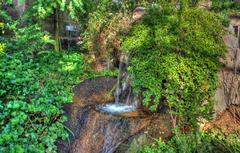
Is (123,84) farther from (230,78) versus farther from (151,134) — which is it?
→ (230,78)

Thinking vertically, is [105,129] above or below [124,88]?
below

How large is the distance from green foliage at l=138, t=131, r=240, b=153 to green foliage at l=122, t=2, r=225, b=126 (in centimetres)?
25

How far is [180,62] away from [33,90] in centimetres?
257

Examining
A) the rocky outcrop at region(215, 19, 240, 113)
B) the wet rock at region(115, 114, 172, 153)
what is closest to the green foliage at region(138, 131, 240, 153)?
the wet rock at region(115, 114, 172, 153)

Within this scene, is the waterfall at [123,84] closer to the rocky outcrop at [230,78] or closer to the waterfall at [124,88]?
the waterfall at [124,88]

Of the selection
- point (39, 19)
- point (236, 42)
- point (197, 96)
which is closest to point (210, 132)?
point (197, 96)

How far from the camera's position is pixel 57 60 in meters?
6.73

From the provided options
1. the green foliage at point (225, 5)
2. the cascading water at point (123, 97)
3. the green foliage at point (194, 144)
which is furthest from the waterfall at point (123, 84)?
the green foliage at point (225, 5)

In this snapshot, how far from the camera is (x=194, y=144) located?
3.69m

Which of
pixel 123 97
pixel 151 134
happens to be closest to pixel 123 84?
pixel 123 97

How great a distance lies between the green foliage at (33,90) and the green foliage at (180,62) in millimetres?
1454

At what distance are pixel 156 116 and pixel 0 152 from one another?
2.16 m

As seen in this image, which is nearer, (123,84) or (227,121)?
(227,121)

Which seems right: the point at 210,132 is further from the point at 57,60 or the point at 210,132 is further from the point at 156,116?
the point at 57,60
